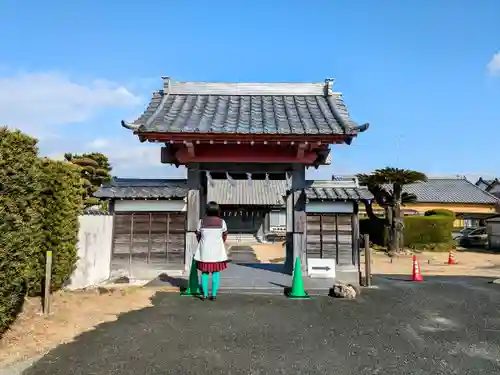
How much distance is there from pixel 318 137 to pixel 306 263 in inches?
130

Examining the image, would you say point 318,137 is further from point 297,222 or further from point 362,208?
point 362,208

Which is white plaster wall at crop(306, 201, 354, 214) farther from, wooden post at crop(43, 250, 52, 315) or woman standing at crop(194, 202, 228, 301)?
wooden post at crop(43, 250, 52, 315)

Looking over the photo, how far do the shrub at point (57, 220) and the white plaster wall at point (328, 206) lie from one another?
18.5 ft

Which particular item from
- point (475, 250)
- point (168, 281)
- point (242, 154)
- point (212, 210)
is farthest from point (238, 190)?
point (475, 250)

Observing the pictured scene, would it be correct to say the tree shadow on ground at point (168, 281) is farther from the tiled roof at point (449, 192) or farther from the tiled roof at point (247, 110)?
the tiled roof at point (449, 192)

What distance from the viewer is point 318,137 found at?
8.56 metres

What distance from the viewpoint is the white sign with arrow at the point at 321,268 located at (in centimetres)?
→ 890

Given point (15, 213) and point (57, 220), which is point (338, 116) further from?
point (15, 213)

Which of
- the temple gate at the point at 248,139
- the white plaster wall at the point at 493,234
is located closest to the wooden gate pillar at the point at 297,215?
the temple gate at the point at 248,139

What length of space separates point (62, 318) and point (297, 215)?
19.3ft

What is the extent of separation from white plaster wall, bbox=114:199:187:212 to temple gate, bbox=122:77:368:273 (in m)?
0.48

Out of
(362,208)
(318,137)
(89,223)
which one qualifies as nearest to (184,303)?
(89,223)

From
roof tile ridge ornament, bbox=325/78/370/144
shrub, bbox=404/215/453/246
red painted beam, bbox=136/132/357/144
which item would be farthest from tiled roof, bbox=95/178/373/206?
shrub, bbox=404/215/453/246

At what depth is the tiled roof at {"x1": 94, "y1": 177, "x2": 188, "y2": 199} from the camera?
9148mm
